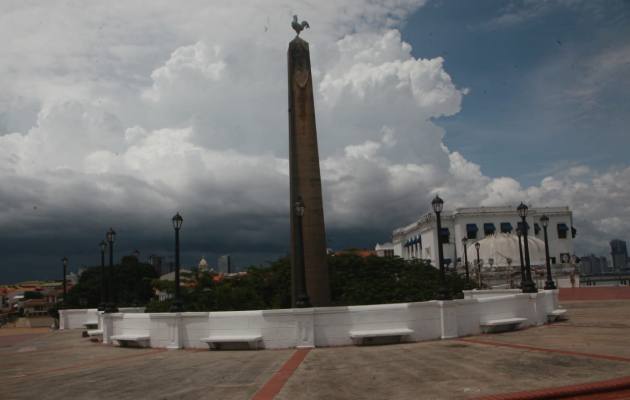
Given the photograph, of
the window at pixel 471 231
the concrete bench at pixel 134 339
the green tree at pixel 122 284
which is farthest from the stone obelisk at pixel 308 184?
the window at pixel 471 231

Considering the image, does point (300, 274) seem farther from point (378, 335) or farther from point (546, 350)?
point (546, 350)

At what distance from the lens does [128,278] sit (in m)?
74.4

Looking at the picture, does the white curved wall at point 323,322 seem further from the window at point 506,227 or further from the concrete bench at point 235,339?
the window at point 506,227

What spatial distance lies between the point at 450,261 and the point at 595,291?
200 ft

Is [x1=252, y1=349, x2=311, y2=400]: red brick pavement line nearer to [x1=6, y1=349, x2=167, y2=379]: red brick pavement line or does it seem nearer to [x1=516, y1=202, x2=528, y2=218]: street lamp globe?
[x1=6, y1=349, x2=167, y2=379]: red brick pavement line

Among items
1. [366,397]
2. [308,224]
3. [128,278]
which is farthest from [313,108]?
[128,278]

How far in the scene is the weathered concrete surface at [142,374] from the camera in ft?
31.4

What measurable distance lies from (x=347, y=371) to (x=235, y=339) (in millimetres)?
4875

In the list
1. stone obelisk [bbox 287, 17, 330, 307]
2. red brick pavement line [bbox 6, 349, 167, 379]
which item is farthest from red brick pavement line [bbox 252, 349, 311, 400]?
stone obelisk [bbox 287, 17, 330, 307]

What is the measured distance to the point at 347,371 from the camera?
1077 cm

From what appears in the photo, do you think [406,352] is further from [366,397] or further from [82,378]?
[82,378]

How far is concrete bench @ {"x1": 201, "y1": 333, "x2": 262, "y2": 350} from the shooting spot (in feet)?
48.2

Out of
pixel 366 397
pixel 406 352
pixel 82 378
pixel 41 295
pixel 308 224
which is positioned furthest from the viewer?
pixel 41 295

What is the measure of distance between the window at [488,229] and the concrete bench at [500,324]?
94.9 m
